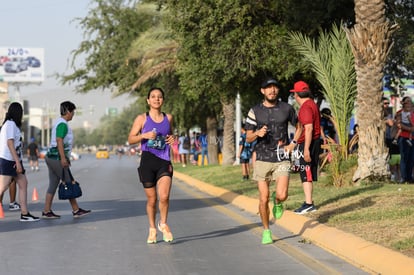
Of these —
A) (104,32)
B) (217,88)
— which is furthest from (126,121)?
(217,88)

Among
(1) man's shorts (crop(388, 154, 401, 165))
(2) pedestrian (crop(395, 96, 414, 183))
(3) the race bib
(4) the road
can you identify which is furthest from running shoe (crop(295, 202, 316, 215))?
(1) man's shorts (crop(388, 154, 401, 165))

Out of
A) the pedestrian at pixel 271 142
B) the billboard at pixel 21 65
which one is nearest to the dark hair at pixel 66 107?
the pedestrian at pixel 271 142

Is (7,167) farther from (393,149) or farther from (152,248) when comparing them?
(393,149)

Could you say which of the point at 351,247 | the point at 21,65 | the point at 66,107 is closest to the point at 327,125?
the point at 66,107

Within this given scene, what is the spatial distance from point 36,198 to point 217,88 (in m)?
7.54

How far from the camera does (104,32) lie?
139 ft

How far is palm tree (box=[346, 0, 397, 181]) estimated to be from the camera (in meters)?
17.5

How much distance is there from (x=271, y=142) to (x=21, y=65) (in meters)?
131

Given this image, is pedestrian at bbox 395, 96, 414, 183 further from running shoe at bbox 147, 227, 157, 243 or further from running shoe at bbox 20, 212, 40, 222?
running shoe at bbox 147, 227, 157, 243

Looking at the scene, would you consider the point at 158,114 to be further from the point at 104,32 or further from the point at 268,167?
the point at 104,32

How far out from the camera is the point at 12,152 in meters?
13.8

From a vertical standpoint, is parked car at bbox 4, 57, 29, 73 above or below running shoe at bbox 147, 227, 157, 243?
above

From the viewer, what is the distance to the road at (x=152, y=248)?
894cm

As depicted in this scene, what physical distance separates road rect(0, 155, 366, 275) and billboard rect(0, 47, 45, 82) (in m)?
125
